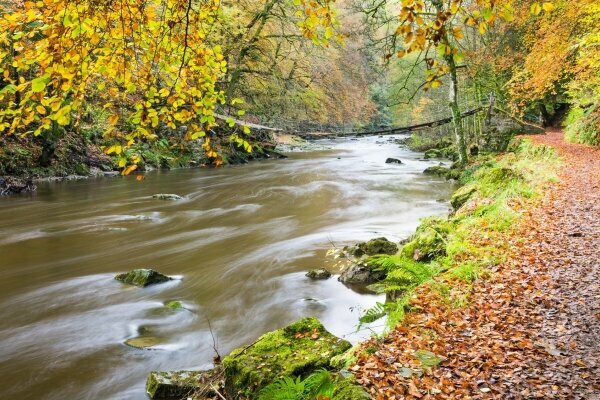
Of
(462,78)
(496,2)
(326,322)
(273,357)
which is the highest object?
(462,78)

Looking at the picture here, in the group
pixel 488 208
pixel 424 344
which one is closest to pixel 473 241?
pixel 488 208

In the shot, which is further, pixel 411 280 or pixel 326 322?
pixel 326 322

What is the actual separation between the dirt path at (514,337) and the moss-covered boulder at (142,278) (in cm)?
495

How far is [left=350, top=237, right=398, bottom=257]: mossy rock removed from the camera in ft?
31.8

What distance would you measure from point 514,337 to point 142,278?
20.8 ft

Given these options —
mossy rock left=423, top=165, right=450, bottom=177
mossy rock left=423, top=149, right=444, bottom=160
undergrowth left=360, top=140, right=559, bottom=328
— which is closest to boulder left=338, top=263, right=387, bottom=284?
undergrowth left=360, top=140, right=559, bottom=328

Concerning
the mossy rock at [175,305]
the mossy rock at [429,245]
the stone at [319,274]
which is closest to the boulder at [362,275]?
the stone at [319,274]

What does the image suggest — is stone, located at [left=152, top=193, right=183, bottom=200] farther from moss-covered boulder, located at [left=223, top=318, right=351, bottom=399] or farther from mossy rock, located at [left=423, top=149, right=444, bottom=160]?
mossy rock, located at [left=423, top=149, right=444, bottom=160]

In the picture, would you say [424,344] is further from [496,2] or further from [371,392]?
[496,2]

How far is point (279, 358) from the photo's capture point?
4.52m

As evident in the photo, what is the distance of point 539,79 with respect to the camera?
56.0ft

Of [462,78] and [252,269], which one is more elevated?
[462,78]

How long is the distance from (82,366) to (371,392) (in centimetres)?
401

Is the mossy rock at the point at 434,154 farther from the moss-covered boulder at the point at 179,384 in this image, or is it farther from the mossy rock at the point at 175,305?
the moss-covered boulder at the point at 179,384
